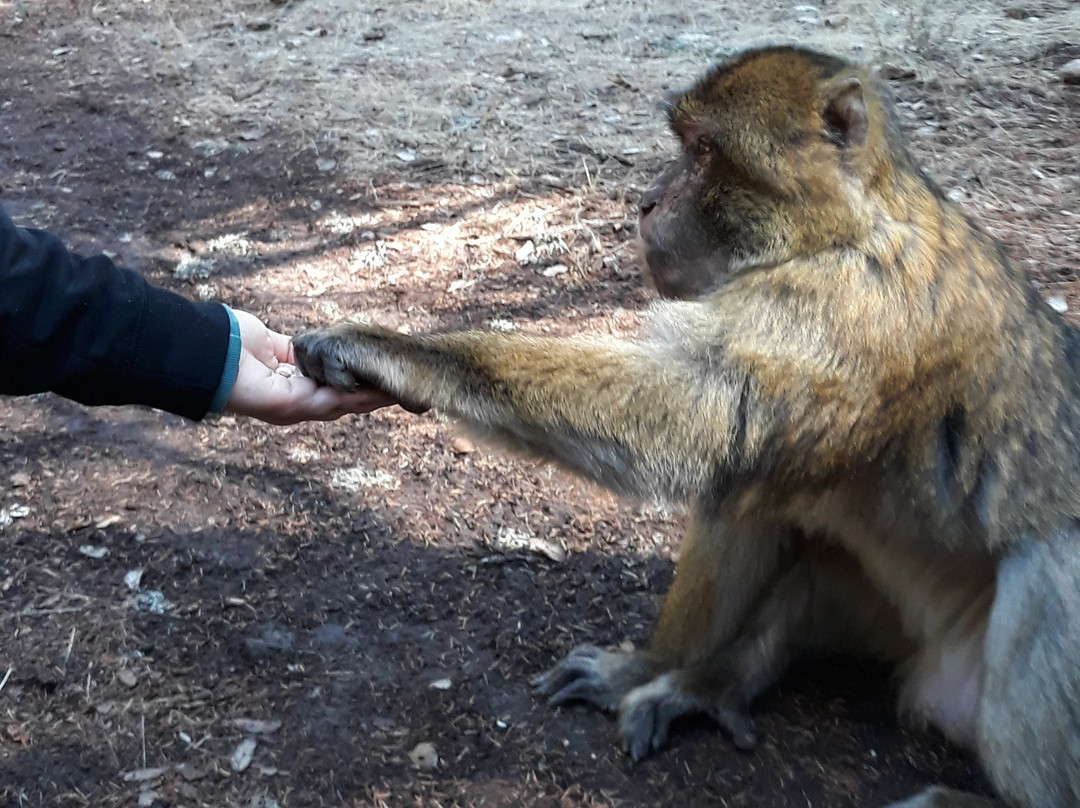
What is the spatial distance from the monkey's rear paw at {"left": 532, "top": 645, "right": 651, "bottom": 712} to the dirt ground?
8cm

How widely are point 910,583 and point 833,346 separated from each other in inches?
39.0

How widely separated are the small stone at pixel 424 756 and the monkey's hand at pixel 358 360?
119 cm

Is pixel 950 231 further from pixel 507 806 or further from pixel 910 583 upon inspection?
pixel 507 806

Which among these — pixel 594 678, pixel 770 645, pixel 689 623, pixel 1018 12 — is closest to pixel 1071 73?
pixel 1018 12

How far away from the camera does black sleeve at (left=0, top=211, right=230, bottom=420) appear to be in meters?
2.91

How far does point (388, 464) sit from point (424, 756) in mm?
1488

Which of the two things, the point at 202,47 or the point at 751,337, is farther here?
the point at 202,47

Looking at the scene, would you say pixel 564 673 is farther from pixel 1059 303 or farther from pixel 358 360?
pixel 1059 303

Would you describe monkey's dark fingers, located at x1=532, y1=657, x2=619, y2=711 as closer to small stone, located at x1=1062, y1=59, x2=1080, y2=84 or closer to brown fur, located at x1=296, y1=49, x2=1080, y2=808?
brown fur, located at x1=296, y1=49, x2=1080, y2=808

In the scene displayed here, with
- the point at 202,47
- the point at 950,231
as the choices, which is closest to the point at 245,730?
the point at 950,231

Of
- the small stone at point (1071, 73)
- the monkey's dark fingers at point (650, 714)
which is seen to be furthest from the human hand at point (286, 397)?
the small stone at point (1071, 73)

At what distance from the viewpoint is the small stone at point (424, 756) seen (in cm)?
334

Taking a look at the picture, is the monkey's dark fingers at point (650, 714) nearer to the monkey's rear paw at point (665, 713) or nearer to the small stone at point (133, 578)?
the monkey's rear paw at point (665, 713)

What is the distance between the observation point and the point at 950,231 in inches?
116
